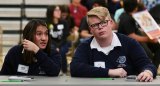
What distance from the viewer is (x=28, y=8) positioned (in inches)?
378

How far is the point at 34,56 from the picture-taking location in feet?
10.4

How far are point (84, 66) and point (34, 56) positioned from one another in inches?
15.8

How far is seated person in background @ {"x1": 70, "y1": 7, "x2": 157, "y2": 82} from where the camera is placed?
300cm

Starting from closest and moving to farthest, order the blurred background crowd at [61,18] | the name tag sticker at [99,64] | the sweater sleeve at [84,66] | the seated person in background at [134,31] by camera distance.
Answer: the sweater sleeve at [84,66]
the name tag sticker at [99,64]
the seated person in background at [134,31]
the blurred background crowd at [61,18]

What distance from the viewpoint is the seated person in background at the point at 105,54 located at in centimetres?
300

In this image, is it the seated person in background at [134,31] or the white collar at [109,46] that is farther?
the seated person in background at [134,31]

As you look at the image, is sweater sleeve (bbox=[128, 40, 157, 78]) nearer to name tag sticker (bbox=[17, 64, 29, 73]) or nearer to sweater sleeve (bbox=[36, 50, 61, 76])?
sweater sleeve (bbox=[36, 50, 61, 76])

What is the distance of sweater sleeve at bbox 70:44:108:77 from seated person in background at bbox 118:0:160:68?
2427 mm

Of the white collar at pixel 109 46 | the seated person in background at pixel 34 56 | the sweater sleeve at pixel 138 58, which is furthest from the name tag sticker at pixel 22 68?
the sweater sleeve at pixel 138 58

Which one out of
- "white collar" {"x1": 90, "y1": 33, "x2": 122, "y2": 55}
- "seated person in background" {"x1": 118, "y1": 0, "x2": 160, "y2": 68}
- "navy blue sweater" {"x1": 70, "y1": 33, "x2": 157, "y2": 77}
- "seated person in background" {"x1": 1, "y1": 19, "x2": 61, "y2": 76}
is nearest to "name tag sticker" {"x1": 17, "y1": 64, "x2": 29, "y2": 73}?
"seated person in background" {"x1": 1, "y1": 19, "x2": 61, "y2": 76}

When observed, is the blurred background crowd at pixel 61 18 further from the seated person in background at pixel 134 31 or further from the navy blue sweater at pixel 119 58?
the navy blue sweater at pixel 119 58

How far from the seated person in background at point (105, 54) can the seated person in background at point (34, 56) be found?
0.19 metres

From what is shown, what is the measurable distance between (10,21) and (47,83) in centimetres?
714

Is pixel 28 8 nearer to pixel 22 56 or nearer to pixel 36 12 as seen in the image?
pixel 36 12
